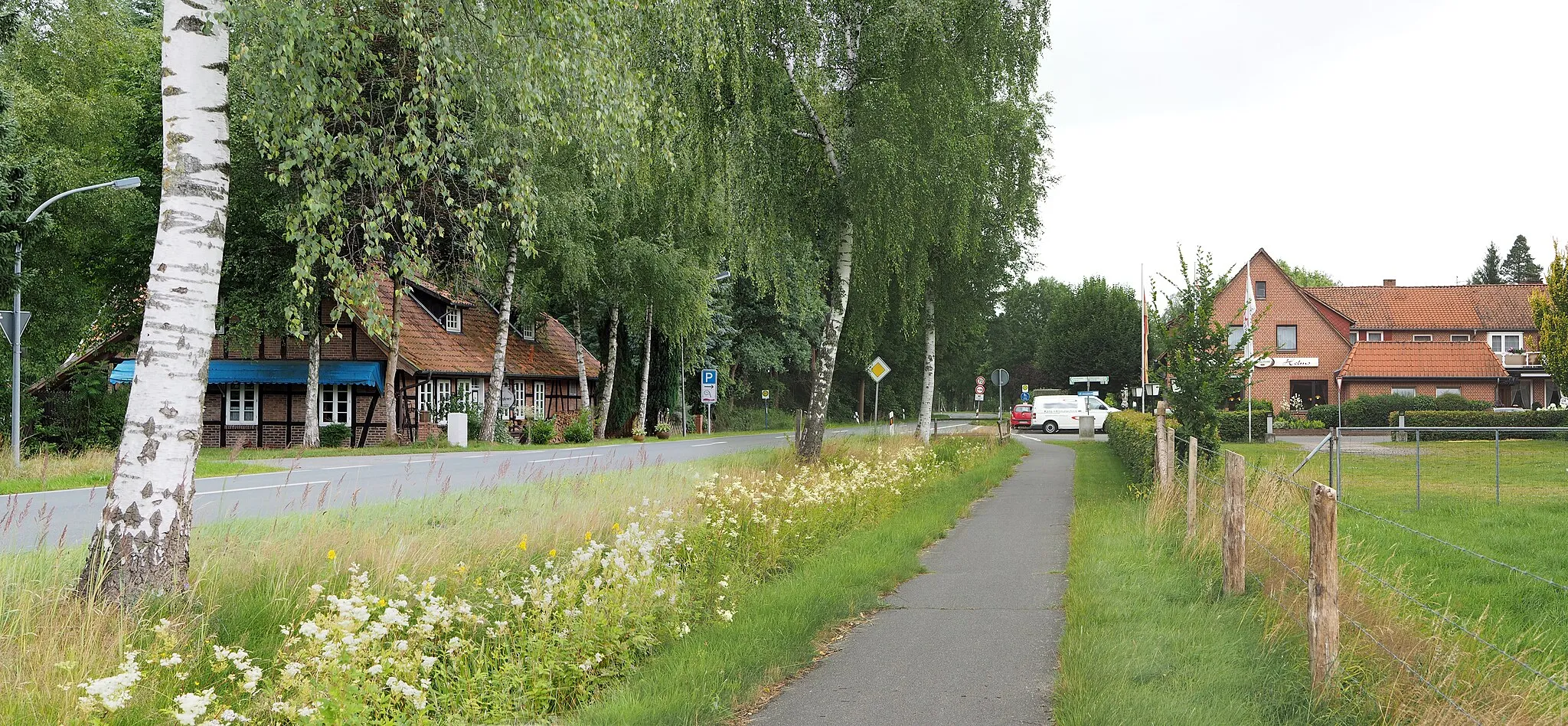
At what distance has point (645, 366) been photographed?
138 ft

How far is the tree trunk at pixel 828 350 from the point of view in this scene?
57.8ft

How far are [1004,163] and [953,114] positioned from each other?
5272 mm

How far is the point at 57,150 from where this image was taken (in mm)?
32125

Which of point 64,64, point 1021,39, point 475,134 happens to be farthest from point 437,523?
point 64,64

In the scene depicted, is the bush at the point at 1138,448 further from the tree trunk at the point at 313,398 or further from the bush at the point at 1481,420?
the tree trunk at the point at 313,398

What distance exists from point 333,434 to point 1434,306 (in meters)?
59.9

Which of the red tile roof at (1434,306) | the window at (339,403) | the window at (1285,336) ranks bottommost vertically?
the window at (339,403)

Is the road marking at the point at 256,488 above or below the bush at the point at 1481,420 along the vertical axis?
below

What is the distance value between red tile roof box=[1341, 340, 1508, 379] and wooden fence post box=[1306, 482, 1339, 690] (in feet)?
183

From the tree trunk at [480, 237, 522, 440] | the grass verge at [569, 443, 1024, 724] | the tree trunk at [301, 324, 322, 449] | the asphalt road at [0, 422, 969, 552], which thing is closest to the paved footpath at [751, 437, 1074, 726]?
the grass verge at [569, 443, 1024, 724]

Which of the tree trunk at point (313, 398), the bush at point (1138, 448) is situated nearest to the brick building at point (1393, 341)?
the bush at point (1138, 448)

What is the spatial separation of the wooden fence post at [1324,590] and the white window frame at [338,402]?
31.5 meters

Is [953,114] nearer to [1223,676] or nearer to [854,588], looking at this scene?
[854,588]

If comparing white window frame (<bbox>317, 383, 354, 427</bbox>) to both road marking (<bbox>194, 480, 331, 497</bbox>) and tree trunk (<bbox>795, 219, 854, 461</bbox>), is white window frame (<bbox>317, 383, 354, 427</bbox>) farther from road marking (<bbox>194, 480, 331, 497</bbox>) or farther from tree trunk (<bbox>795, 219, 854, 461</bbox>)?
tree trunk (<bbox>795, 219, 854, 461</bbox>)
